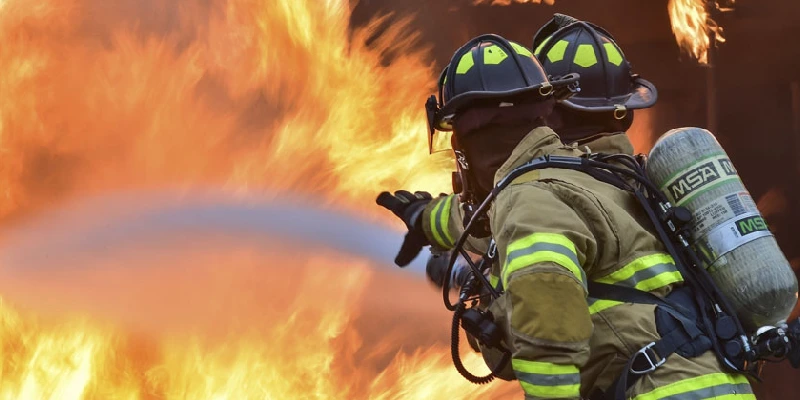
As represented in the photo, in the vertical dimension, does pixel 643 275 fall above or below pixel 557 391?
above

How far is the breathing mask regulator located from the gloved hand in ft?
2.66

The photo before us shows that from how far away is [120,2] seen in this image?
4785 millimetres

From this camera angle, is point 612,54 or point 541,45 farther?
point 541,45

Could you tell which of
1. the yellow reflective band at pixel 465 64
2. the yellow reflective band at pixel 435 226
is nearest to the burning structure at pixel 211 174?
the yellow reflective band at pixel 435 226

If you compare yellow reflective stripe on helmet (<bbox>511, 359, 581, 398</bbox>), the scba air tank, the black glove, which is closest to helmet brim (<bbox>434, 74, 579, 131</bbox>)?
the scba air tank

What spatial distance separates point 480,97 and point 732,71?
3395 mm

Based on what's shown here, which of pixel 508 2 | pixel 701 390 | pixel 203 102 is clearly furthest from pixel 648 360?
pixel 508 2

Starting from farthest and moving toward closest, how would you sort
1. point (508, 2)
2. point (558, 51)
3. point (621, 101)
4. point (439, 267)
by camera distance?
point (508, 2), point (439, 267), point (558, 51), point (621, 101)

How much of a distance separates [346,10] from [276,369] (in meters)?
2.06

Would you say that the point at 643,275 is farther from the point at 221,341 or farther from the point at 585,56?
the point at 221,341

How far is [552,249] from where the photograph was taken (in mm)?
2508

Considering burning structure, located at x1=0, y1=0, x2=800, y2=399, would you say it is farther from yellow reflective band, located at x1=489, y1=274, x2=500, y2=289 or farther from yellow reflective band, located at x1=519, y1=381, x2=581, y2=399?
yellow reflective band, located at x1=519, y1=381, x2=581, y2=399

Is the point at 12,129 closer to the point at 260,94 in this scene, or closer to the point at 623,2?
the point at 260,94

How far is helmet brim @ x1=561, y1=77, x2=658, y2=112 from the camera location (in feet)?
12.0
